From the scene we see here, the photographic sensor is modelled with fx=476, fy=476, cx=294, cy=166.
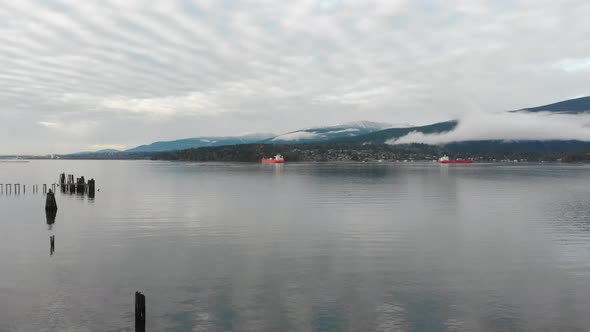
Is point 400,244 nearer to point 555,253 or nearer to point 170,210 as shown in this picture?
point 555,253

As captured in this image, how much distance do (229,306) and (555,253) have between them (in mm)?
24452

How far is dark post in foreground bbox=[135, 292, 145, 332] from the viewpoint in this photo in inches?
734

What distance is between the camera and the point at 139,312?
1883 centimetres

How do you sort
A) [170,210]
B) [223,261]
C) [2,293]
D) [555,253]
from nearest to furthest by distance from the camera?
[2,293], [223,261], [555,253], [170,210]

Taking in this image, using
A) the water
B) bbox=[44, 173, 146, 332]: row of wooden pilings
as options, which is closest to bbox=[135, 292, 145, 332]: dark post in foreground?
bbox=[44, 173, 146, 332]: row of wooden pilings

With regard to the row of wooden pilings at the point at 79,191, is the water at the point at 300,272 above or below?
below

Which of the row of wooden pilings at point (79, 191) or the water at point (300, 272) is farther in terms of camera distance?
the water at point (300, 272)

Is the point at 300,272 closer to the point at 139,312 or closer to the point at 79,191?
the point at 139,312

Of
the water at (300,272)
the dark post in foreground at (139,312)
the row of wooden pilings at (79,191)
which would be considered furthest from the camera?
the water at (300,272)

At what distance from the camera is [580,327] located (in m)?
19.5

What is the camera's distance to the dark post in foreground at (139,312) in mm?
18656

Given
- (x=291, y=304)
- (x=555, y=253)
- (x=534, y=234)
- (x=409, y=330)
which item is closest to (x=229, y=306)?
(x=291, y=304)

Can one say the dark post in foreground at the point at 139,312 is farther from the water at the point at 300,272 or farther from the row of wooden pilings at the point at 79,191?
the water at the point at 300,272

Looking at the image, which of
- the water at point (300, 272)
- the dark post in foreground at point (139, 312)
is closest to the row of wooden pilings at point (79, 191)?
the dark post in foreground at point (139, 312)
